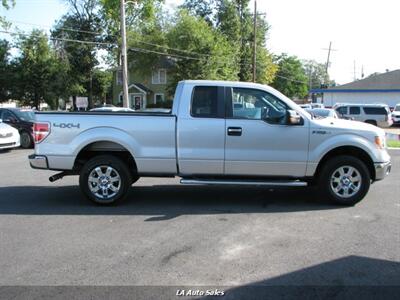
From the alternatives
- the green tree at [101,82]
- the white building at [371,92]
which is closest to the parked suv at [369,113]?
the white building at [371,92]

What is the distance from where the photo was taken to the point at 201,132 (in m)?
7.25

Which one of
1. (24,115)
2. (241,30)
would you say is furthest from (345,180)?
(241,30)

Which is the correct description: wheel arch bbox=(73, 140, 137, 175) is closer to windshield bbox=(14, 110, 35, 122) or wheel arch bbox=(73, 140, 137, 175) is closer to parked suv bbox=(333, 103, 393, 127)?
windshield bbox=(14, 110, 35, 122)

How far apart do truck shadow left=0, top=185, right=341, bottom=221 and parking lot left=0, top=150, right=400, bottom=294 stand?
0.02m

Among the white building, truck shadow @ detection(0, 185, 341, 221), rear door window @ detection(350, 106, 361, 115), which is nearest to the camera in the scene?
truck shadow @ detection(0, 185, 341, 221)

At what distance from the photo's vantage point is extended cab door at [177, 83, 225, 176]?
7.25 metres

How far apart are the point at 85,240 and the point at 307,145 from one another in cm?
365

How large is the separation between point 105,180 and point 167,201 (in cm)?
112

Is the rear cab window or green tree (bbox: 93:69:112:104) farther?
green tree (bbox: 93:69:112:104)

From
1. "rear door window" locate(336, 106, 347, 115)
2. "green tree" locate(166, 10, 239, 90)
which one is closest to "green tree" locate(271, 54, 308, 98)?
"green tree" locate(166, 10, 239, 90)

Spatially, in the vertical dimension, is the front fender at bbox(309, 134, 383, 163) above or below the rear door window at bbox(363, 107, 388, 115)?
below

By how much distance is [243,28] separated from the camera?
61562mm

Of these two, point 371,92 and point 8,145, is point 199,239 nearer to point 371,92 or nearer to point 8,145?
point 8,145

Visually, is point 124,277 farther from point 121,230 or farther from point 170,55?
point 170,55
